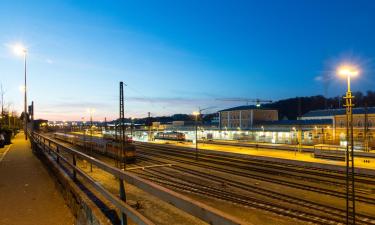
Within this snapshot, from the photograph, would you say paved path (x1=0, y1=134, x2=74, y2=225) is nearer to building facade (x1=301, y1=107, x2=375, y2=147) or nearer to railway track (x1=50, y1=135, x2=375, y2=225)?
railway track (x1=50, y1=135, x2=375, y2=225)

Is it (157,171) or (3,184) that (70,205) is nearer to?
(3,184)

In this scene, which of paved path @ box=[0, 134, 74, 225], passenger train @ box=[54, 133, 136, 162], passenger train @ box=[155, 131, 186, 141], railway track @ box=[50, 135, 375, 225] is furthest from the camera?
passenger train @ box=[155, 131, 186, 141]

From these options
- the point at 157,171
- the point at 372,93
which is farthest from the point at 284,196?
the point at 372,93

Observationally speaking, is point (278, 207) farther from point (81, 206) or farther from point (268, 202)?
point (81, 206)

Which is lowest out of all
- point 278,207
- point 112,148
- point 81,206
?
Result: point 278,207

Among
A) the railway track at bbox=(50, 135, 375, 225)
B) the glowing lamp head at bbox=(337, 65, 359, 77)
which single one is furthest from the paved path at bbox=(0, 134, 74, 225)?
the glowing lamp head at bbox=(337, 65, 359, 77)

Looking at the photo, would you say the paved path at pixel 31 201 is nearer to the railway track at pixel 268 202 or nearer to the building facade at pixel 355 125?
the railway track at pixel 268 202

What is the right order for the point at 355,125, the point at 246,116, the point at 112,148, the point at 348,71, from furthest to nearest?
the point at 246,116, the point at 355,125, the point at 112,148, the point at 348,71

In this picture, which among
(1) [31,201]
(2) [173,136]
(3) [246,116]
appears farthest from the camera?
(3) [246,116]

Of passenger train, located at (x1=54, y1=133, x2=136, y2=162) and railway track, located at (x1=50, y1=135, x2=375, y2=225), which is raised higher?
passenger train, located at (x1=54, y1=133, x2=136, y2=162)

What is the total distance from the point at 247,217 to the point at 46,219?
28.5 ft

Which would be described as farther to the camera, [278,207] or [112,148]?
[112,148]

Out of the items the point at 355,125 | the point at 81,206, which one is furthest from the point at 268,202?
the point at 355,125

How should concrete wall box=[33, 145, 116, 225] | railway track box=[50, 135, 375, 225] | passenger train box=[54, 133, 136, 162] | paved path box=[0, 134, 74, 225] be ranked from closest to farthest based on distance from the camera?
concrete wall box=[33, 145, 116, 225]
paved path box=[0, 134, 74, 225]
railway track box=[50, 135, 375, 225]
passenger train box=[54, 133, 136, 162]
